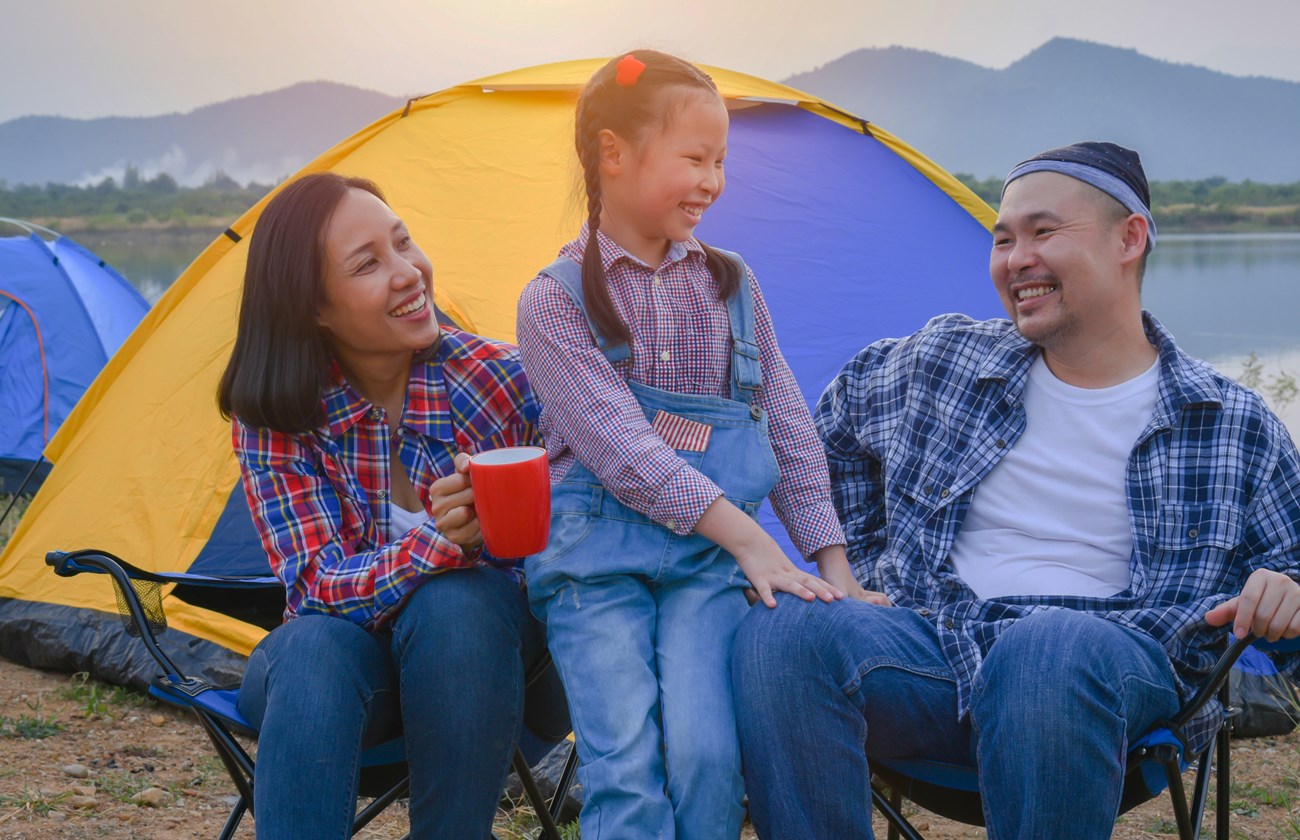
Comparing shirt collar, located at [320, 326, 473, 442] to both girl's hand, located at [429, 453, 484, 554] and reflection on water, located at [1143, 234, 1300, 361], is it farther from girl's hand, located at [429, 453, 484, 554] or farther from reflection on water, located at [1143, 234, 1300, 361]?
reflection on water, located at [1143, 234, 1300, 361]

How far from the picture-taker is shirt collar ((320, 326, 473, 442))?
1826mm

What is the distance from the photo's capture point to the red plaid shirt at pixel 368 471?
5.50 ft

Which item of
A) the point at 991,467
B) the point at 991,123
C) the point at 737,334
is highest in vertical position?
the point at 991,123

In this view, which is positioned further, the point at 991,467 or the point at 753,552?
the point at 991,467

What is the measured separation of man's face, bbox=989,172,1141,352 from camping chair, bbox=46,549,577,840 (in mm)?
971

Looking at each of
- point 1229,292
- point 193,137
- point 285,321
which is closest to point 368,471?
point 285,321

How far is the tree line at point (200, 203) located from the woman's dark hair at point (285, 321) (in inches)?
375

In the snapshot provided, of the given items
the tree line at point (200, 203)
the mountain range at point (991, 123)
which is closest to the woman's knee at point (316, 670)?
the tree line at point (200, 203)

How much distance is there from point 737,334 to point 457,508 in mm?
516

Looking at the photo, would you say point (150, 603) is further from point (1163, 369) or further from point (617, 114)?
point (1163, 369)

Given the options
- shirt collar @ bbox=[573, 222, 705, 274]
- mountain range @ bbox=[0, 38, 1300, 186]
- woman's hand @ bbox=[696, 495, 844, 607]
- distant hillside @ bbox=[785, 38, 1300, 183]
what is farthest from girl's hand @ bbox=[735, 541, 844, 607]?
distant hillside @ bbox=[785, 38, 1300, 183]

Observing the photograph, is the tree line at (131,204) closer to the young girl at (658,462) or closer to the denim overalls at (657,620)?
the young girl at (658,462)

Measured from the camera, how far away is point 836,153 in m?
3.15

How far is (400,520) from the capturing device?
1.84 meters
